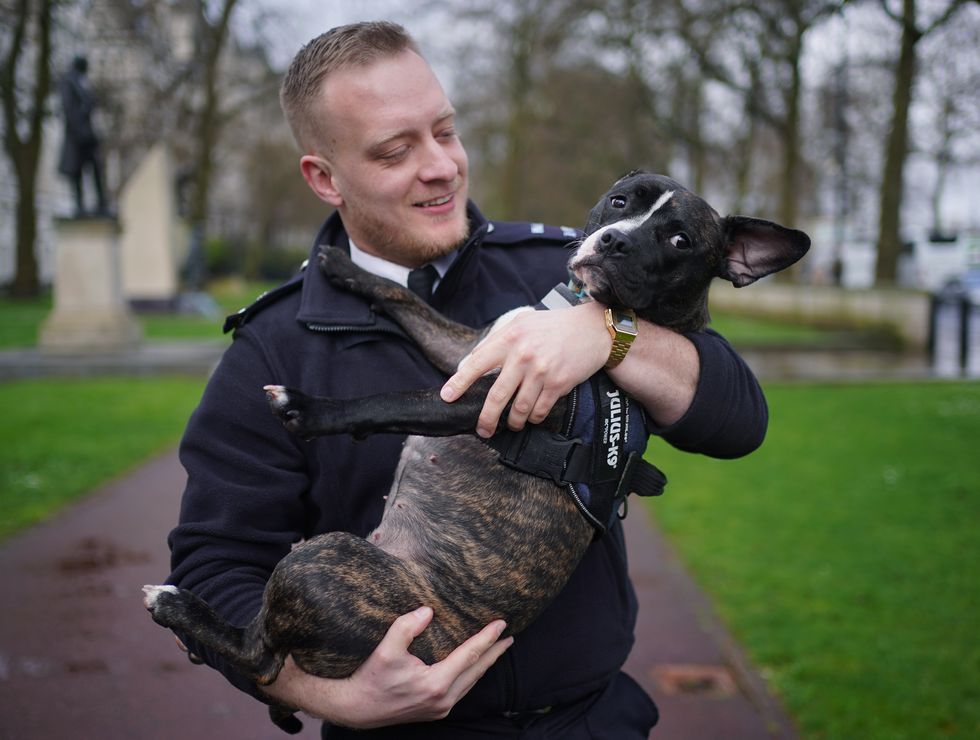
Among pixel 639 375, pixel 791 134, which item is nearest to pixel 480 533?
pixel 639 375

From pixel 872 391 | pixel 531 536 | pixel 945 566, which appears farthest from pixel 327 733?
pixel 872 391

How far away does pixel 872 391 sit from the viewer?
13156mm

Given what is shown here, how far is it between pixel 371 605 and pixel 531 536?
1.50 ft

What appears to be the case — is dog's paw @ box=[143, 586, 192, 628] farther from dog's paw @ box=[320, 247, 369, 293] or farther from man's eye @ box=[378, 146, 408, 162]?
man's eye @ box=[378, 146, 408, 162]

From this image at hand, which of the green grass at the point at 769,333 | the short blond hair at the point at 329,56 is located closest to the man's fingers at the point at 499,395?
the short blond hair at the point at 329,56

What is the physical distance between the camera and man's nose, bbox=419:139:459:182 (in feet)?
8.39

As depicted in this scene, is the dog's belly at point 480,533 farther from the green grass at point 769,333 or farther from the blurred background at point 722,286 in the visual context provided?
the green grass at point 769,333

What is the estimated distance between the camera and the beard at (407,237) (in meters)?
2.62

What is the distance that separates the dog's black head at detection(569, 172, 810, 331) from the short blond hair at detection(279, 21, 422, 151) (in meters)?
0.80

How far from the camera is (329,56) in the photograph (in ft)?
8.21

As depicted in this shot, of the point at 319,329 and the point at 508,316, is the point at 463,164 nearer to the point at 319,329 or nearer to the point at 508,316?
the point at 508,316

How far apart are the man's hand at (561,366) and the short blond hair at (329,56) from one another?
887 millimetres

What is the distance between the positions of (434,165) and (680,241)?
0.81m

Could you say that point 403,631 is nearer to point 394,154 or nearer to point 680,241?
point 394,154
